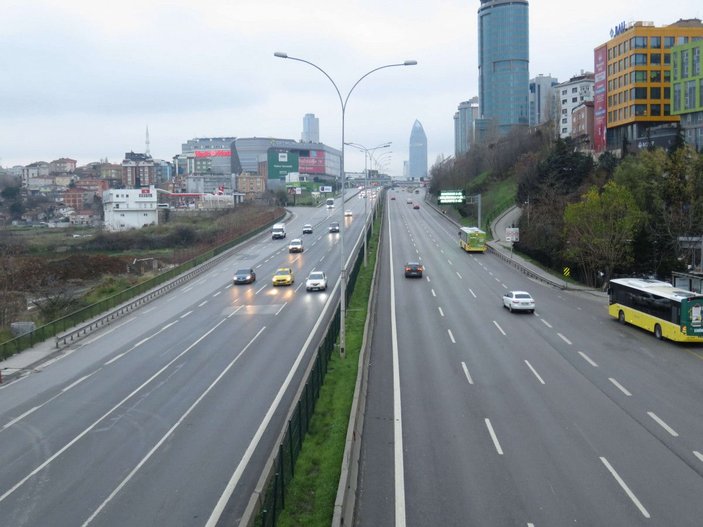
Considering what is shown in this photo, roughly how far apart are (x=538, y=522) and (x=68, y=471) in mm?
10236

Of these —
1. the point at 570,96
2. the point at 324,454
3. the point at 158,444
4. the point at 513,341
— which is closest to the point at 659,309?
the point at 513,341

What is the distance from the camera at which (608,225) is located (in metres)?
43.9

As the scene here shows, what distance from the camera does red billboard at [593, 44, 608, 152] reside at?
85875mm

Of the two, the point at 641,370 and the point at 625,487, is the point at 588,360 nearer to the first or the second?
the point at 641,370

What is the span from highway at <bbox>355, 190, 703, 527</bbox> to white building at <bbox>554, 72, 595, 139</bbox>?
112 m

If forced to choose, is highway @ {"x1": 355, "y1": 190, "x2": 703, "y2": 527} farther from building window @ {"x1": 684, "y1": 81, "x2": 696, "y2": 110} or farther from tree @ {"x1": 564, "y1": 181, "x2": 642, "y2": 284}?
building window @ {"x1": 684, "y1": 81, "x2": 696, "y2": 110}

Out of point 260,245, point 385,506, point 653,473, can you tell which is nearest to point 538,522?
point 385,506

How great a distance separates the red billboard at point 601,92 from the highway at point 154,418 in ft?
207

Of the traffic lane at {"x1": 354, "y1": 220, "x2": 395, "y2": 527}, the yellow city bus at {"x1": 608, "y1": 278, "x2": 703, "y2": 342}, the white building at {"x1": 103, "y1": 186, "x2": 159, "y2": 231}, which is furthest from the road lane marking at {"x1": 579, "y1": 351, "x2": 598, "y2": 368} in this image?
the white building at {"x1": 103, "y1": 186, "x2": 159, "y2": 231}

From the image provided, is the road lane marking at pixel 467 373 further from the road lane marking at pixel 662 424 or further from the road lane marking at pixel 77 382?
the road lane marking at pixel 77 382

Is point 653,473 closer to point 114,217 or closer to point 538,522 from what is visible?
point 538,522

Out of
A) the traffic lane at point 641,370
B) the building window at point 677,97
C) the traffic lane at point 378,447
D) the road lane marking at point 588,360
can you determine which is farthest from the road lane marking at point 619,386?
the building window at point 677,97

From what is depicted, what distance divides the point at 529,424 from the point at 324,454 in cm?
570

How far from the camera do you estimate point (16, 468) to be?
1571 centimetres
